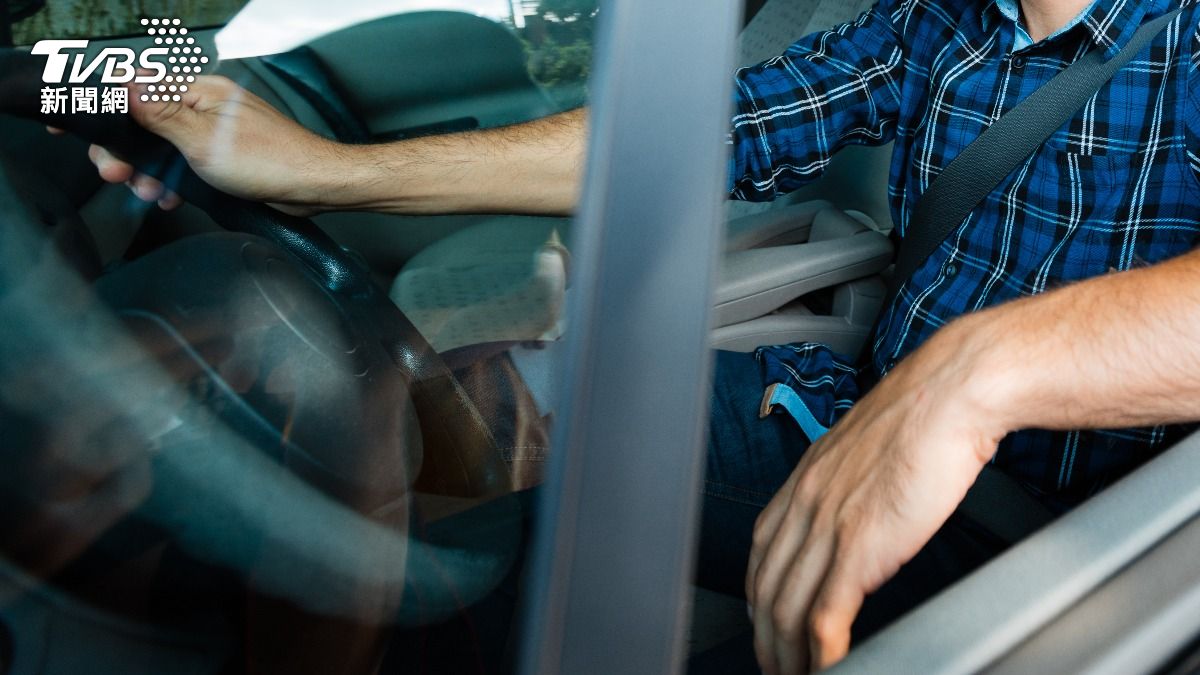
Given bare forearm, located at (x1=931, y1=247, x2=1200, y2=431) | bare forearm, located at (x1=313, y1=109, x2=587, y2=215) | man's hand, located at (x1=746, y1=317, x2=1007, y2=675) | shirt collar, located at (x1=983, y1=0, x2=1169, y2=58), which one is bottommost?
man's hand, located at (x1=746, y1=317, x2=1007, y2=675)

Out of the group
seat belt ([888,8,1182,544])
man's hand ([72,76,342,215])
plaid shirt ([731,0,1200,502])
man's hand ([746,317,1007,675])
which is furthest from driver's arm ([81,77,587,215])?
seat belt ([888,8,1182,544])

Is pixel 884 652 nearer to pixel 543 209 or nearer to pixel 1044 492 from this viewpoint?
pixel 543 209

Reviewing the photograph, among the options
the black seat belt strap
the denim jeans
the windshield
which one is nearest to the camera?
the windshield

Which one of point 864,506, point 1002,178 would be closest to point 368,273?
point 864,506

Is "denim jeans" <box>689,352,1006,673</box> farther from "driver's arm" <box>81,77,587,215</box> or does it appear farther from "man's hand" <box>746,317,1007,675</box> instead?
"driver's arm" <box>81,77,587,215</box>

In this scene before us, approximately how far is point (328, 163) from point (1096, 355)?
1.92ft

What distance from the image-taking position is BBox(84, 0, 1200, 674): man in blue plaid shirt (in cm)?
69

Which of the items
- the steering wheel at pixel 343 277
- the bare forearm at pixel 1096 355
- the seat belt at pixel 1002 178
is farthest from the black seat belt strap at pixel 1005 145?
the steering wheel at pixel 343 277

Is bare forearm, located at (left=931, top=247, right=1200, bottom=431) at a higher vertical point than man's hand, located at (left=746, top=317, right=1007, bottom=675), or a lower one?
higher

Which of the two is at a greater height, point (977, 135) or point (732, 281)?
point (977, 135)

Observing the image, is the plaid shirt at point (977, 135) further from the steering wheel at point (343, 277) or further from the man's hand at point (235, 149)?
the man's hand at point (235, 149)

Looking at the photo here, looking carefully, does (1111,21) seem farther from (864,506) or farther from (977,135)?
(864,506)

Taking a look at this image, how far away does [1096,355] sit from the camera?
2.45 ft

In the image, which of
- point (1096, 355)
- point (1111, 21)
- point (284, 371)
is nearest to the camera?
point (284, 371)
